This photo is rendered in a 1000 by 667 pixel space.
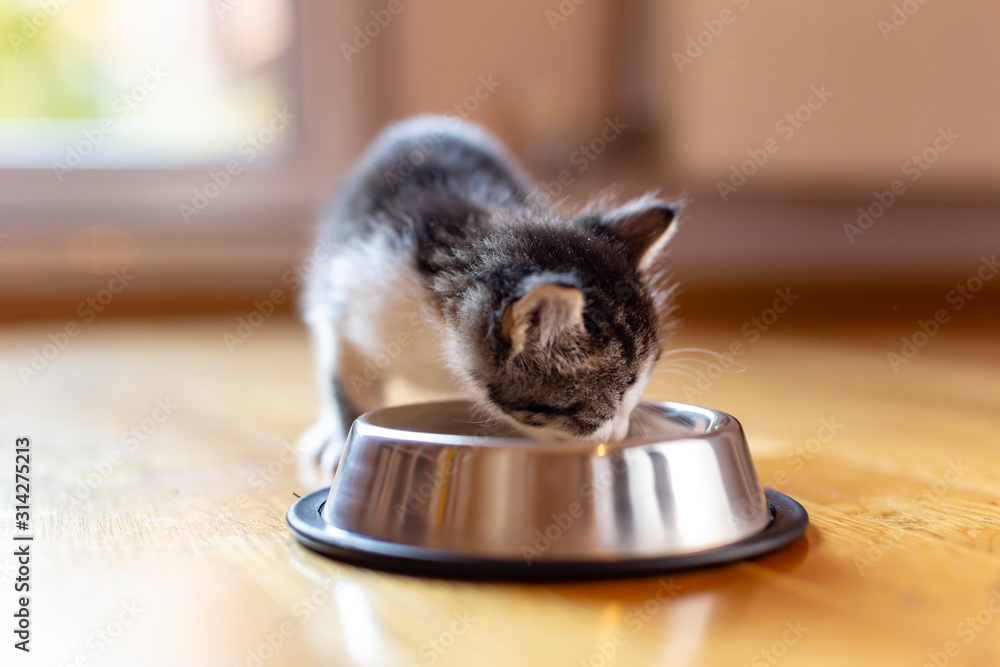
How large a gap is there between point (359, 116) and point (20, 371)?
5.26 ft

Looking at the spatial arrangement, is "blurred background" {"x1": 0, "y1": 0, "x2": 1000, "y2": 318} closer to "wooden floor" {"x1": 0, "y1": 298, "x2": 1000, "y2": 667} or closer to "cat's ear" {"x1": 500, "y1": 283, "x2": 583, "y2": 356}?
"wooden floor" {"x1": 0, "y1": 298, "x2": 1000, "y2": 667}

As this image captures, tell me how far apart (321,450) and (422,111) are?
2.25 m

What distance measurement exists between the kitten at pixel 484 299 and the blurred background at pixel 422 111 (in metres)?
1.75

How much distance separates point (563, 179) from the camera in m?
3.75

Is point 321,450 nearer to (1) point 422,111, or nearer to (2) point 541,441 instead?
(2) point 541,441

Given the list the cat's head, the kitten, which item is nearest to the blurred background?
the kitten

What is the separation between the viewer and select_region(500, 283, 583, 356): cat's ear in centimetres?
109

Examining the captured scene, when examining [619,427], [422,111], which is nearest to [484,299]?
[619,427]

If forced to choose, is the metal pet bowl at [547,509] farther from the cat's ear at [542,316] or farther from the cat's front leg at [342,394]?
the cat's front leg at [342,394]

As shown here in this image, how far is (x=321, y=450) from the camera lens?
1568 millimetres

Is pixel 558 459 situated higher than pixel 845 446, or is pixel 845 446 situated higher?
pixel 558 459

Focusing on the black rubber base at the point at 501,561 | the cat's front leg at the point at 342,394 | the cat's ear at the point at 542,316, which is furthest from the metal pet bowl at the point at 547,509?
the cat's front leg at the point at 342,394

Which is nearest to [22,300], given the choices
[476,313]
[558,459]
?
[476,313]

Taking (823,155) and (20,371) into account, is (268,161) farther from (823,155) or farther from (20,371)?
(823,155)
